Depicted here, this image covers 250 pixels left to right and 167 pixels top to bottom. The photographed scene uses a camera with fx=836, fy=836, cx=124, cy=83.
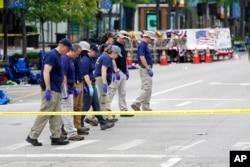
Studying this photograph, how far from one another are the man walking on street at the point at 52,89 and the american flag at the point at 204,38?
35847mm

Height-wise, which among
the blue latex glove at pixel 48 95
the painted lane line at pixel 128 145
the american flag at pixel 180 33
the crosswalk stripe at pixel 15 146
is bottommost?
the crosswalk stripe at pixel 15 146

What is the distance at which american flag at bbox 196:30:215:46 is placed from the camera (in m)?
50.2

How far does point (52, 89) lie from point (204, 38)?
36.2 meters

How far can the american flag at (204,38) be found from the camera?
5019cm

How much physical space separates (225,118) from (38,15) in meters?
26.5

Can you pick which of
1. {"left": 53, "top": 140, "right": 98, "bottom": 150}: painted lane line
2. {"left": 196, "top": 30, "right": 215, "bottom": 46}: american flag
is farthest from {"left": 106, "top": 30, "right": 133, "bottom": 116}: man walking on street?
{"left": 196, "top": 30, "right": 215, "bottom": 46}: american flag

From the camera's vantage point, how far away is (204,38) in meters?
50.2

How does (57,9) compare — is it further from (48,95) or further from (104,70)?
(48,95)

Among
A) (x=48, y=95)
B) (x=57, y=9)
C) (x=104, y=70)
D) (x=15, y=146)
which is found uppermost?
(x=57, y=9)

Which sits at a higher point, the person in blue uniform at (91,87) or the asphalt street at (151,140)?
the person in blue uniform at (91,87)

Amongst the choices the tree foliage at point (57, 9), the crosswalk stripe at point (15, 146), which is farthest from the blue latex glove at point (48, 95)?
the tree foliage at point (57, 9)

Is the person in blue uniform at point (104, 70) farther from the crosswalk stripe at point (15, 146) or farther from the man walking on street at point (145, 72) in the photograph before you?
the crosswalk stripe at point (15, 146)

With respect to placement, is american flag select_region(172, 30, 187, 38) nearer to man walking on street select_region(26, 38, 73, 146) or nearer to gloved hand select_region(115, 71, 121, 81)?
gloved hand select_region(115, 71, 121, 81)

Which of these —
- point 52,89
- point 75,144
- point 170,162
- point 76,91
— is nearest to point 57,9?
point 76,91
